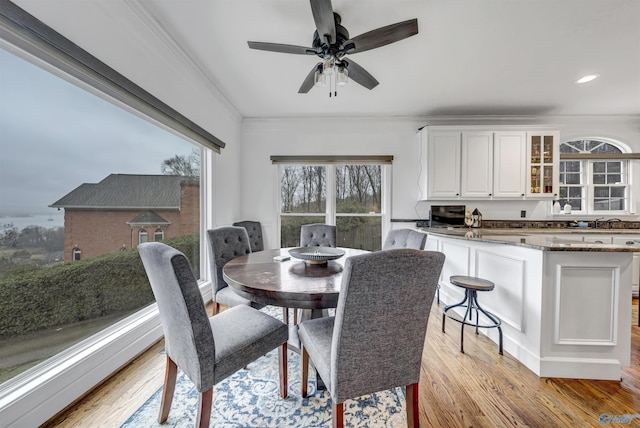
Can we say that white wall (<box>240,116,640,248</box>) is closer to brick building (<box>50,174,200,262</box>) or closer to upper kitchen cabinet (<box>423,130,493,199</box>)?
upper kitchen cabinet (<box>423,130,493,199</box>)

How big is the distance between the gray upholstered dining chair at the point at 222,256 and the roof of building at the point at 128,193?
617mm

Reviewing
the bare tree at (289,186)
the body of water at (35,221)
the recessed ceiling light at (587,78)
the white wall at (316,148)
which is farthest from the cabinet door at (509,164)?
the body of water at (35,221)

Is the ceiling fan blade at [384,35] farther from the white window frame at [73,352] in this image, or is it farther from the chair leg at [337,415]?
the chair leg at [337,415]

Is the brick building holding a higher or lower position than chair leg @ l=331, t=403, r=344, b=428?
higher

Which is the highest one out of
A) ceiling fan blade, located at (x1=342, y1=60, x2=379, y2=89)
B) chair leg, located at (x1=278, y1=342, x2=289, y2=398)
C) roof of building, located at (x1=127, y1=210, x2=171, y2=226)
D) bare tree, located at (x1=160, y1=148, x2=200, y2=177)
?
ceiling fan blade, located at (x1=342, y1=60, x2=379, y2=89)

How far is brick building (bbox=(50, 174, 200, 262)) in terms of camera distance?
4.97 feet

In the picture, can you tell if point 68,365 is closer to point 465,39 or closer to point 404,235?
point 404,235

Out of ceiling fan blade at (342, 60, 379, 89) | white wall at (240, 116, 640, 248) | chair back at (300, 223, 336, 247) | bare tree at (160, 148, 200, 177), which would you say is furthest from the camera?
white wall at (240, 116, 640, 248)

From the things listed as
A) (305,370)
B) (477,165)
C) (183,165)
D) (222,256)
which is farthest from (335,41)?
(477,165)

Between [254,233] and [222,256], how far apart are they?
1.50m

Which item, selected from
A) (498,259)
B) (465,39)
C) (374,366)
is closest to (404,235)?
(498,259)

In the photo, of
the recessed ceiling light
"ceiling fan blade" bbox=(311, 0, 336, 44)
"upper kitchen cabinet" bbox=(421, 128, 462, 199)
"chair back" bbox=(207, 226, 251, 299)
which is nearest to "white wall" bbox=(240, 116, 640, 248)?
"upper kitchen cabinet" bbox=(421, 128, 462, 199)

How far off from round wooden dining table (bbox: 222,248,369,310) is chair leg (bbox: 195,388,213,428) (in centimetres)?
43

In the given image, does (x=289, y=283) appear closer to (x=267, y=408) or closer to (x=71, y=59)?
(x=267, y=408)
